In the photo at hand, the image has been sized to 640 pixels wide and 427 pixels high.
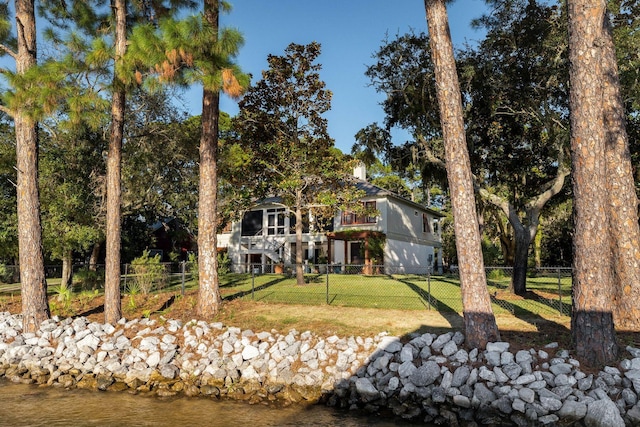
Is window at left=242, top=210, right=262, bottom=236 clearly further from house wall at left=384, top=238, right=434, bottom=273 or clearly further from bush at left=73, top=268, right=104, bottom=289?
bush at left=73, top=268, right=104, bottom=289

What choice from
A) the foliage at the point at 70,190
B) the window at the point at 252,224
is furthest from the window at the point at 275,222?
the foliage at the point at 70,190

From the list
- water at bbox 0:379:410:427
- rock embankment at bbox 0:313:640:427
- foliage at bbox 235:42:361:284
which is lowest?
water at bbox 0:379:410:427

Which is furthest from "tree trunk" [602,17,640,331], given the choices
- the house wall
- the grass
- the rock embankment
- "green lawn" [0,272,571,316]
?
the house wall

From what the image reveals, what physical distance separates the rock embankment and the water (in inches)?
13.1

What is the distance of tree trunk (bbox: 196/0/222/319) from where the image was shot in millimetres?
10766

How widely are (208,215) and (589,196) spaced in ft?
26.3

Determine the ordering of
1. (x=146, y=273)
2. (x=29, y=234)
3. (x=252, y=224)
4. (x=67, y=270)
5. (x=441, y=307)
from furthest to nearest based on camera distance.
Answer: (x=252, y=224)
(x=67, y=270)
(x=146, y=273)
(x=441, y=307)
(x=29, y=234)

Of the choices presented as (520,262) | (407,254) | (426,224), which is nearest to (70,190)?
(520,262)

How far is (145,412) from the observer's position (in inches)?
276

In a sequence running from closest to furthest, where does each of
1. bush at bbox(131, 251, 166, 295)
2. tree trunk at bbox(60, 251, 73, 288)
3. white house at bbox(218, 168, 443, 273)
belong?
bush at bbox(131, 251, 166, 295), tree trunk at bbox(60, 251, 73, 288), white house at bbox(218, 168, 443, 273)

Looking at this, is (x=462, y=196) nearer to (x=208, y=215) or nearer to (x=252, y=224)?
(x=208, y=215)

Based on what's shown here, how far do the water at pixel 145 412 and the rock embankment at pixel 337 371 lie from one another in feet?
1.09

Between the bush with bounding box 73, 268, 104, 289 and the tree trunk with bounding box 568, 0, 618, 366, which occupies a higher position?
the tree trunk with bounding box 568, 0, 618, 366

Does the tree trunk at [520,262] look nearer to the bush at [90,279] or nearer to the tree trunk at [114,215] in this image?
the tree trunk at [114,215]
